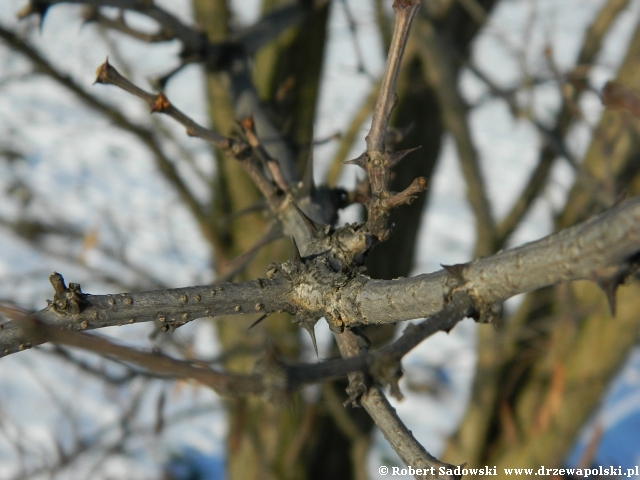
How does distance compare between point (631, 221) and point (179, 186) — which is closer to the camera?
point (631, 221)

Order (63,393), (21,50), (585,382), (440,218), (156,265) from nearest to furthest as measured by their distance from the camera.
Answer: (21,50) < (585,382) < (63,393) < (156,265) < (440,218)

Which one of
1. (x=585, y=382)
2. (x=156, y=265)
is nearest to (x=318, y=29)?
(x=585, y=382)

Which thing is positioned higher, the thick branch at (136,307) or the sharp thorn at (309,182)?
the sharp thorn at (309,182)

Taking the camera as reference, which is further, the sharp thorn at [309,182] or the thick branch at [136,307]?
the sharp thorn at [309,182]

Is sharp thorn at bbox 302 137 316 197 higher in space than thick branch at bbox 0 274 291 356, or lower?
higher

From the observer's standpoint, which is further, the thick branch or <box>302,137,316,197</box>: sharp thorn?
<box>302,137,316,197</box>: sharp thorn

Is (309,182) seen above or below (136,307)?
above

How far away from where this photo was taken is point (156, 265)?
18.1 feet

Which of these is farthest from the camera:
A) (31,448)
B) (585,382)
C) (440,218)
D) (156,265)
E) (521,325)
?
(440,218)

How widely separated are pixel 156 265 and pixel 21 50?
358 cm

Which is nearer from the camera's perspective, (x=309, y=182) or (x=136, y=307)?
(x=136, y=307)

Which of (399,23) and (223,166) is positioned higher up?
(223,166)

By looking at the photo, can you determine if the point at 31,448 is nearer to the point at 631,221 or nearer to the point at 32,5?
the point at 32,5

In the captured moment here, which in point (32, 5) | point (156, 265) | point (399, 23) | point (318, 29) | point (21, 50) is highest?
point (156, 265)
